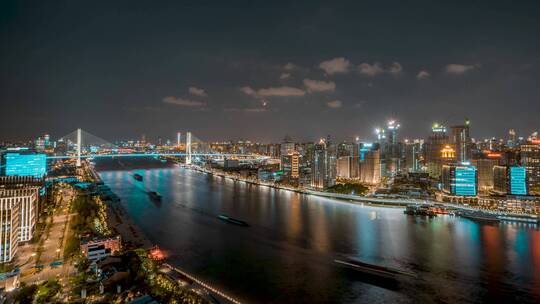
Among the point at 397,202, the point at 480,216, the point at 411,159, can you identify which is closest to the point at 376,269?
the point at 480,216

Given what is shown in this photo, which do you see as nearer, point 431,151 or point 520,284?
point 520,284

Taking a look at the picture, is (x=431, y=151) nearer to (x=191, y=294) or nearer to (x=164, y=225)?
(x=164, y=225)

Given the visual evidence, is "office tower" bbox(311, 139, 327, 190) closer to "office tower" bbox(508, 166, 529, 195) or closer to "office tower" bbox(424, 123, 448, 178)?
"office tower" bbox(508, 166, 529, 195)

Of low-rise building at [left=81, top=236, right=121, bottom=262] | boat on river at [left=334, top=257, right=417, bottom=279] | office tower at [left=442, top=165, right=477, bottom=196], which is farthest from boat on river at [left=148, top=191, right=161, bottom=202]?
office tower at [left=442, top=165, right=477, bottom=196]

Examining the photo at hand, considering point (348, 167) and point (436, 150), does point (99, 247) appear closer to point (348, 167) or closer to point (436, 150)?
point (348, 167)

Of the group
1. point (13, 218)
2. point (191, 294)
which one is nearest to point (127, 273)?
point (191, 294)
